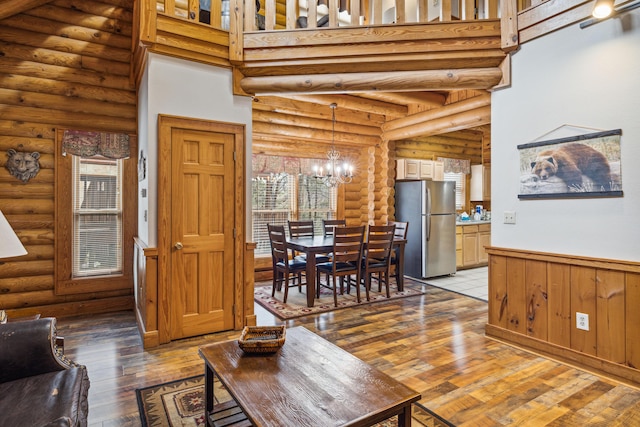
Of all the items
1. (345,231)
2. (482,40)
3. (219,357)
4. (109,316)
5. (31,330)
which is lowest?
(109,316)

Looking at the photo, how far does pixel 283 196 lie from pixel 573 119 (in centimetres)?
438

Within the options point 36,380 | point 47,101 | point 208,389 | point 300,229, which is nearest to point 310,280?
point 300,229

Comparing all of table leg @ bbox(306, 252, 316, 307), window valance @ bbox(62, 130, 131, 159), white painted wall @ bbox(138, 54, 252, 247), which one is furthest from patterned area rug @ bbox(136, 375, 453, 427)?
window valance @ bbox(62, 130, 131, 159)

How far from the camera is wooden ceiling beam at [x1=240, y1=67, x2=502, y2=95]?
3469 mm

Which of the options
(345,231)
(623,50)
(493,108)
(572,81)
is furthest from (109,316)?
(623,50)

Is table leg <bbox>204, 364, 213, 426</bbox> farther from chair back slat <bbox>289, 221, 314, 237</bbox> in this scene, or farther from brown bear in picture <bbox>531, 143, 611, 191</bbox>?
chair back slat <bbox>289, 221, 314, 237</bbox>

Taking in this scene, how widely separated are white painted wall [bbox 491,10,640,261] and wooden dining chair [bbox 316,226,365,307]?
1.66 m

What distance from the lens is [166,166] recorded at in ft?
10.5

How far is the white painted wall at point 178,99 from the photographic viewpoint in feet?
10.4

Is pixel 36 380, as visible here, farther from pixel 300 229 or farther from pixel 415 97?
pixel 415 97

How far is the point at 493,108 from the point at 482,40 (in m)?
0.64

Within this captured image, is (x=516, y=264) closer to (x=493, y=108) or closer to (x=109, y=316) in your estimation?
(x=493, y=108)

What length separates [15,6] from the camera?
11.3 ft

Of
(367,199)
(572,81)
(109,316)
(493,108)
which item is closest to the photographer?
(572,81)
